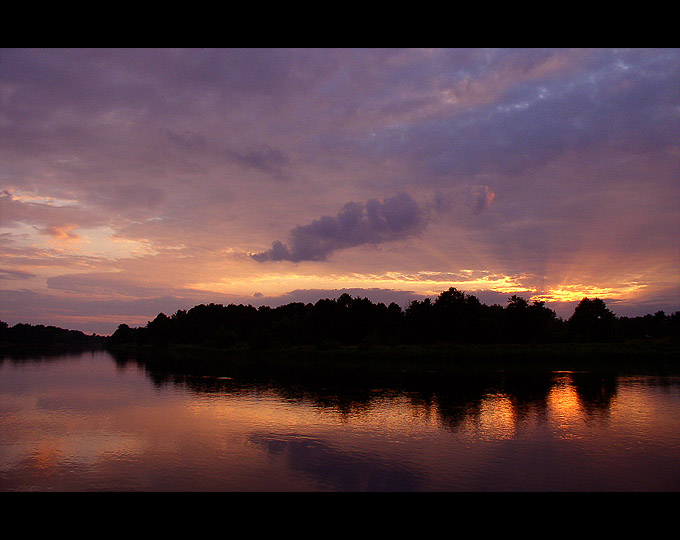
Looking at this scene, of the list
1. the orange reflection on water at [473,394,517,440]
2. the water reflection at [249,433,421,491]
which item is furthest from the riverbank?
the water reflection at [249,433,421,491]

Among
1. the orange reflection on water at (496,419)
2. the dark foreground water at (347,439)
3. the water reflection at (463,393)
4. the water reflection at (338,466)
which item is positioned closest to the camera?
the water reflection at (338,466)

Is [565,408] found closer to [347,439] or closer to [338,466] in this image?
[347,439]

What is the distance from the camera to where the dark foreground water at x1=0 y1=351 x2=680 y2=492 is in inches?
634

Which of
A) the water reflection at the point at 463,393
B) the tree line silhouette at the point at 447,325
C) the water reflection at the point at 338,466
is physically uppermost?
the tree line silhouette at the point at 447,325

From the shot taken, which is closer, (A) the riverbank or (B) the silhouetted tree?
(A) the riverbank

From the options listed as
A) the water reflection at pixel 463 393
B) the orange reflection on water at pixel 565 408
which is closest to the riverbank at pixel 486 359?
the water reflection at pixel 463 393

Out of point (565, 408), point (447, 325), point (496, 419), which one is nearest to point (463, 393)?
point (565, 408)

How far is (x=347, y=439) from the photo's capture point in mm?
22016

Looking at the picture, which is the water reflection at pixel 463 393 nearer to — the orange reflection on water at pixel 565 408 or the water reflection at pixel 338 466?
the orange reflection on water at pixel 565 408

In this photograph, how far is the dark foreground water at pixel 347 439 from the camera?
16.1 m

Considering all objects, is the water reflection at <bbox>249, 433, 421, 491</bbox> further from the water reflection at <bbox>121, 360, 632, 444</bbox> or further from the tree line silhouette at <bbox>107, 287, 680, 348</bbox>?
the tree line silhouette at <bbox>107, 287, 680, 348</bbox>
